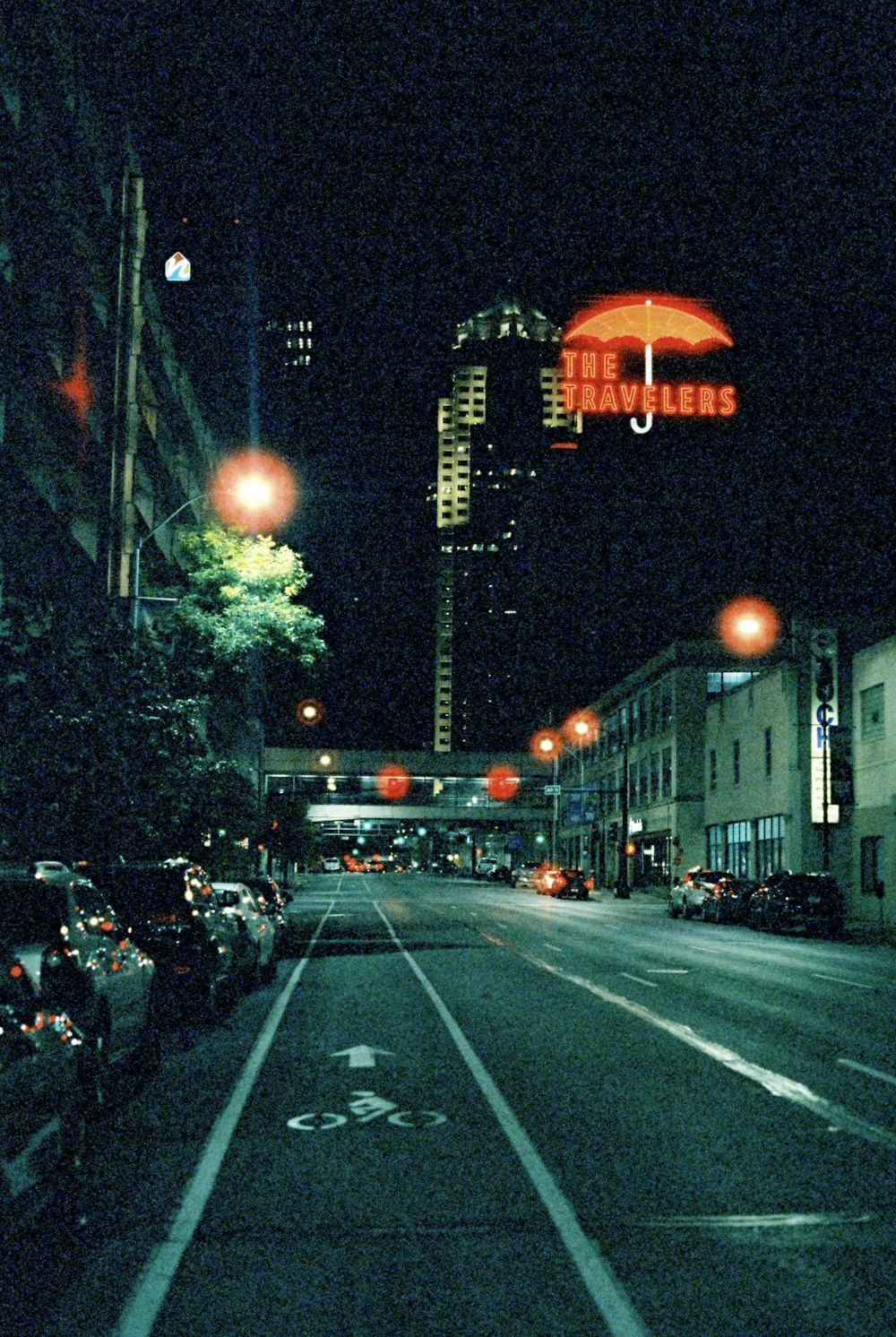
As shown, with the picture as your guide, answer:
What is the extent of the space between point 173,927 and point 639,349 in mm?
20655

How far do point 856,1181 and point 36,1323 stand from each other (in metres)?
4.70

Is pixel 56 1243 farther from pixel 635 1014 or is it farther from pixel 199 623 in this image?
pixel 199 623

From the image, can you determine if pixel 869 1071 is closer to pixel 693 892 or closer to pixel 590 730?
pixel 693 892

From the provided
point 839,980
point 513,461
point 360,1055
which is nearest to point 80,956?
point 360,1055

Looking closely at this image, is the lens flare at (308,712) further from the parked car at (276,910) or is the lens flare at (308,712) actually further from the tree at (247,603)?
the tree at (247,603)

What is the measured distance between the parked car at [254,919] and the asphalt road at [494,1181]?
10.7ft

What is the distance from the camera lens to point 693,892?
52062 mm

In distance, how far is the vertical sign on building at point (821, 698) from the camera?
51656 mm

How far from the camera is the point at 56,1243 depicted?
7.11m

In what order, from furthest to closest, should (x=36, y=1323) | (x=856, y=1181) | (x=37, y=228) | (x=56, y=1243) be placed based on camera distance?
(x=37, y=228)
(x=856, y=1181)
(x=56, y=1243)
(x=36, y=1323)

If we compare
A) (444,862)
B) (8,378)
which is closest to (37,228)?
(8,378)

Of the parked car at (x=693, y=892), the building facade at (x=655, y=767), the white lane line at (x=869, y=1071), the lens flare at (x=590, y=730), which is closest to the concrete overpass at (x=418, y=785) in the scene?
the lens flare at (x=590, y=730)

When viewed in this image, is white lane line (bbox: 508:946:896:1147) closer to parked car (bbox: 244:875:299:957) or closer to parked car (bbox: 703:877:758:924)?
parked car (bbox: 244:875:299:957)

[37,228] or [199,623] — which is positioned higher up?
[37,228]
